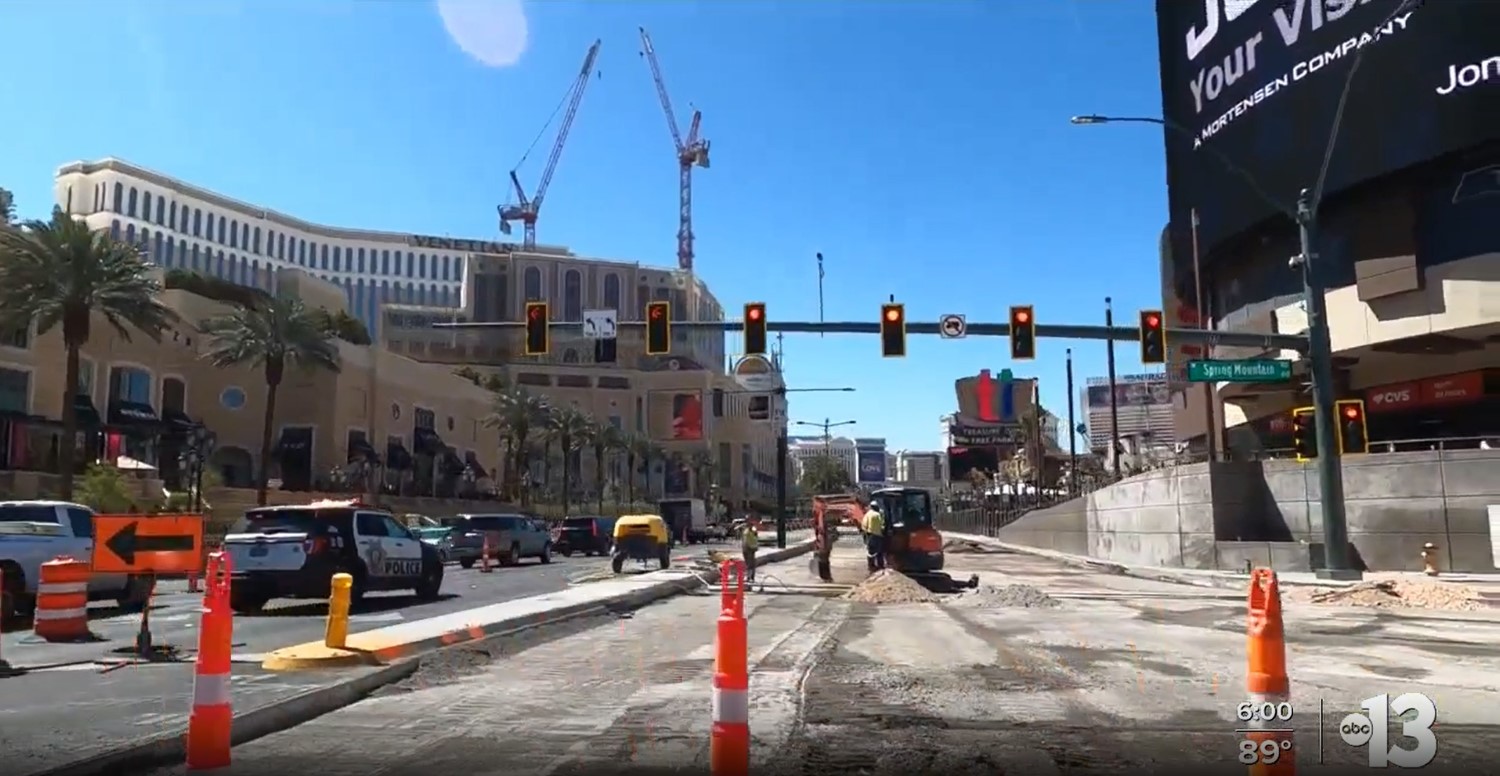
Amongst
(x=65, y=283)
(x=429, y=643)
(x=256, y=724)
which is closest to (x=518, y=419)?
(x=65, y=283)

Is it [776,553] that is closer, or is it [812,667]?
[812,667]

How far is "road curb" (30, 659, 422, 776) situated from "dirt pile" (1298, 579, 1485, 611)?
16.7 m

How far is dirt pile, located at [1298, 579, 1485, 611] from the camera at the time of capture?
19.1 meters

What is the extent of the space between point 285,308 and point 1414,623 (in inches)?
2087

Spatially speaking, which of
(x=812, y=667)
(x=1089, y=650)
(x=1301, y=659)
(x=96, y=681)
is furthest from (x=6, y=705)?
(x=1301, y=659)

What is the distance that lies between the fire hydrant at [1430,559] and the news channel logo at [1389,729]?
20.0 metres

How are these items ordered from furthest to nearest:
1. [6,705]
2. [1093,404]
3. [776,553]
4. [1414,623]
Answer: [1093,404] < [776,553] < [1414,623] < [6,705]

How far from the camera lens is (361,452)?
71938 mm

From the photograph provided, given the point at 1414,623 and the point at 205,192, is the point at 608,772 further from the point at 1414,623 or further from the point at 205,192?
the point at 205,192

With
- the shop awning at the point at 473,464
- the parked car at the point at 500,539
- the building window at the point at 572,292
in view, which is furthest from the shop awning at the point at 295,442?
the building window at the point at 572,292

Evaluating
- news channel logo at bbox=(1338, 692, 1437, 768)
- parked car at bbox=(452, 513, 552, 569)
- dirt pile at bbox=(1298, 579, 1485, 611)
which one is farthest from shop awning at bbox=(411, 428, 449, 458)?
news channel logo at bbox=(1338, 692, 1437, 768)

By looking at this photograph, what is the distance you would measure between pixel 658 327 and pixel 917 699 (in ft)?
52.7

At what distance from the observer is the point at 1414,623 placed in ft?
54.0

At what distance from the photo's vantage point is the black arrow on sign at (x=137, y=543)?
11.3 m
